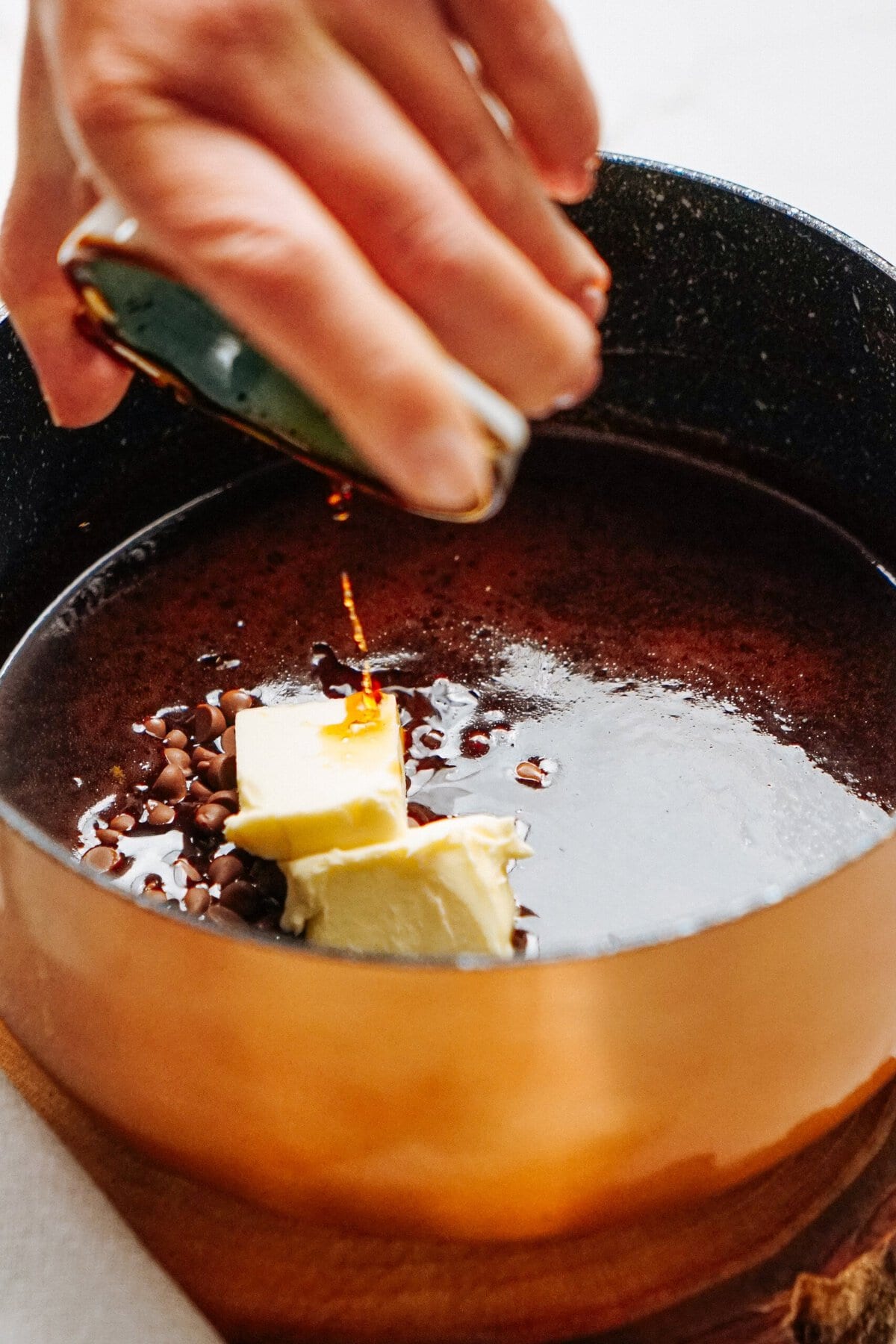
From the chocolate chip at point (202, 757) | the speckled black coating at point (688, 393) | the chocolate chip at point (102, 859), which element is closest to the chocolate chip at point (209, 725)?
the chocolate chip at point (202, 757)

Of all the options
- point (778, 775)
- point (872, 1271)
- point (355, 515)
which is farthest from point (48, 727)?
point (872, 1271)

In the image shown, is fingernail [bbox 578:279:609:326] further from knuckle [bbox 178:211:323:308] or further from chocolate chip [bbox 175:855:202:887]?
chocolate chip [bbox 175:855:202:887]

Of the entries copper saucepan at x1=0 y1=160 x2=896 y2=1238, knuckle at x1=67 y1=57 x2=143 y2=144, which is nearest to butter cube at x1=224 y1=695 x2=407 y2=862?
copper saucepan at x1=0 y1=160 x2=896 y2=1238

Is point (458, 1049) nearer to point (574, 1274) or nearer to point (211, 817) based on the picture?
point (574, 1274)

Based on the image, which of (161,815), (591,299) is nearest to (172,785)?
(161,815)

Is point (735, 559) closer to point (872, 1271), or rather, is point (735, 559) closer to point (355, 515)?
point (355, 515)

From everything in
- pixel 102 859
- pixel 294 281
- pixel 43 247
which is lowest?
pixel 102 859
